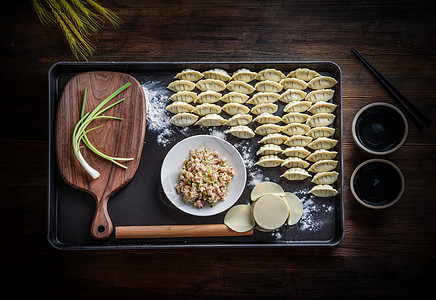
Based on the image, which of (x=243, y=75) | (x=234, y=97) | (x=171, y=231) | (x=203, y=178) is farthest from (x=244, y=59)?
(x=171, y=231)

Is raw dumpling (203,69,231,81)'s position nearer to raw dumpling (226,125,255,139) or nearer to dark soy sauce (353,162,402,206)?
raw dumpling (226,125,255,139)

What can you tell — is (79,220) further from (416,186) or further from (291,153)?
(416,186)

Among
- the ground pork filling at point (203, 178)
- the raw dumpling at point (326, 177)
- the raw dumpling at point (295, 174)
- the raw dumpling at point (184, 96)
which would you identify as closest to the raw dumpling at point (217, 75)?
the raw dumpling at point (184, 96)

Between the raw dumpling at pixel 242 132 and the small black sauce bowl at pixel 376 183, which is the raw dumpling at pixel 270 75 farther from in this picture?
the small black sauce bowl at pixel 376 183

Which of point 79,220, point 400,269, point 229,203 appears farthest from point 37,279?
point 400,269

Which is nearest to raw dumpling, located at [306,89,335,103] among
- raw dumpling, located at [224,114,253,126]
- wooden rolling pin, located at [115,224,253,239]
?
raw dumpling, located at [224,114,253,126]

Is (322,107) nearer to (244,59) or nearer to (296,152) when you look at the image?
(296,152)
